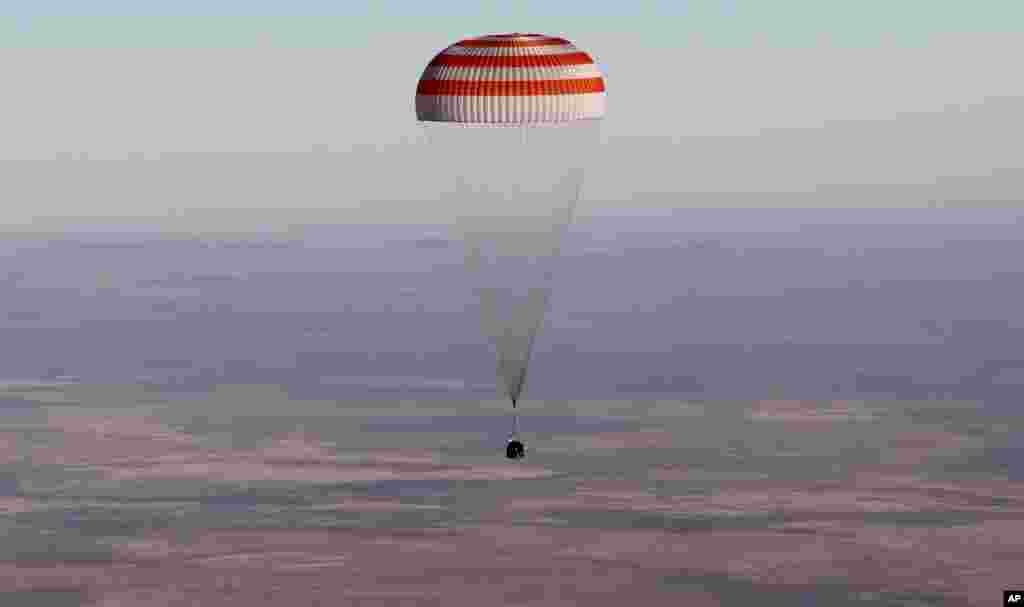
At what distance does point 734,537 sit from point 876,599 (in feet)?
84.7

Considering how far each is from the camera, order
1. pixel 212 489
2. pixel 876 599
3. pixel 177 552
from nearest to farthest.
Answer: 1. pixel 876 599
2. pixel 177 552
3. pixel 212 489

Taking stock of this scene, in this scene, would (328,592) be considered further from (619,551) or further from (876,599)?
(876,599)

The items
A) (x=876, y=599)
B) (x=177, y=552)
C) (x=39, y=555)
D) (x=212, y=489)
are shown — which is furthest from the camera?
(x=212, y=489)

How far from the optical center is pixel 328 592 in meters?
175

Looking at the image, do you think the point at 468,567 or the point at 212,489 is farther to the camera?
the point at 212,489

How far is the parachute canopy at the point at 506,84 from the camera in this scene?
8031cm

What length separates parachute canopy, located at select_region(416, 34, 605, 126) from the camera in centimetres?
8031

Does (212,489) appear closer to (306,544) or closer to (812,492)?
(306,544)

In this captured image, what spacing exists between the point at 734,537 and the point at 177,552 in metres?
52.6

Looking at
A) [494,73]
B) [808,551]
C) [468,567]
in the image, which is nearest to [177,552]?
[468,567]

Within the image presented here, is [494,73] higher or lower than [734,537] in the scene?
higher

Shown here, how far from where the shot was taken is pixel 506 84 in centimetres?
8031

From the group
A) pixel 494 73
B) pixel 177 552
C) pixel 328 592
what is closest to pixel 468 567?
pixel 328 592

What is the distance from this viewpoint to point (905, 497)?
7741 inches
